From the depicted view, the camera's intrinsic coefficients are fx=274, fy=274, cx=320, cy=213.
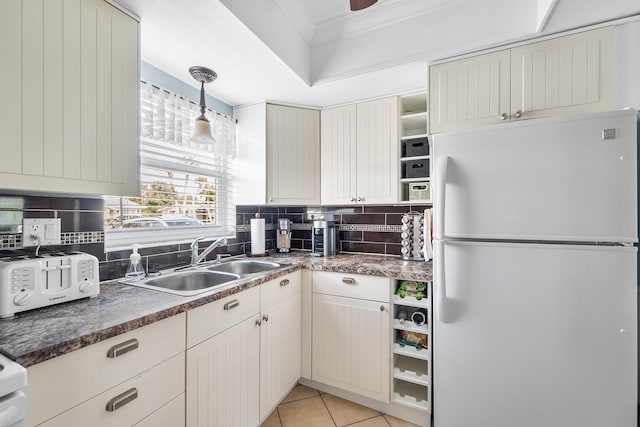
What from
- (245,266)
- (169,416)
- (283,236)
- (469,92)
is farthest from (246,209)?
(469,92)

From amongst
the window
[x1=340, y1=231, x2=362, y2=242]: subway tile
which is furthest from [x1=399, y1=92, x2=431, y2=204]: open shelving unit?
the window

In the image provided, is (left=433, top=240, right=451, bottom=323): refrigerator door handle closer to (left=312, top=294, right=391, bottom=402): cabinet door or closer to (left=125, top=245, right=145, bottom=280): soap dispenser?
(left=312, top=294, right=391, bottom=402): cabinet door

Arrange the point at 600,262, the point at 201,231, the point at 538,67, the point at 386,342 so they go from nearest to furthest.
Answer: the point at 600,262
the point at 538,67
the point at 386,342
the point at 201,231

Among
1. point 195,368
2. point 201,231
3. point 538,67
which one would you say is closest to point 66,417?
point 195,368

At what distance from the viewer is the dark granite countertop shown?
28.1 inches

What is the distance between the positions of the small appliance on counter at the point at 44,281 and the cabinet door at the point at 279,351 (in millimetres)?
833

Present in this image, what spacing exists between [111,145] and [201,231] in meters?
0.96

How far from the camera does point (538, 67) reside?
4.70ft

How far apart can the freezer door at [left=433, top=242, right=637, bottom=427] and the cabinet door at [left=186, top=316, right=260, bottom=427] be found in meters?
0.97

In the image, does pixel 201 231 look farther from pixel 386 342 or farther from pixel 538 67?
pixel 538 67

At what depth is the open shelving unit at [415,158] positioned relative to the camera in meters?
2.00

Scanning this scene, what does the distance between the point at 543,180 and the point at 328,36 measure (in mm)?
1560

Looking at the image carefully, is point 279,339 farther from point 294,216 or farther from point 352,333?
point 294,216

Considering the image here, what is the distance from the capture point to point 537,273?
1.19m
